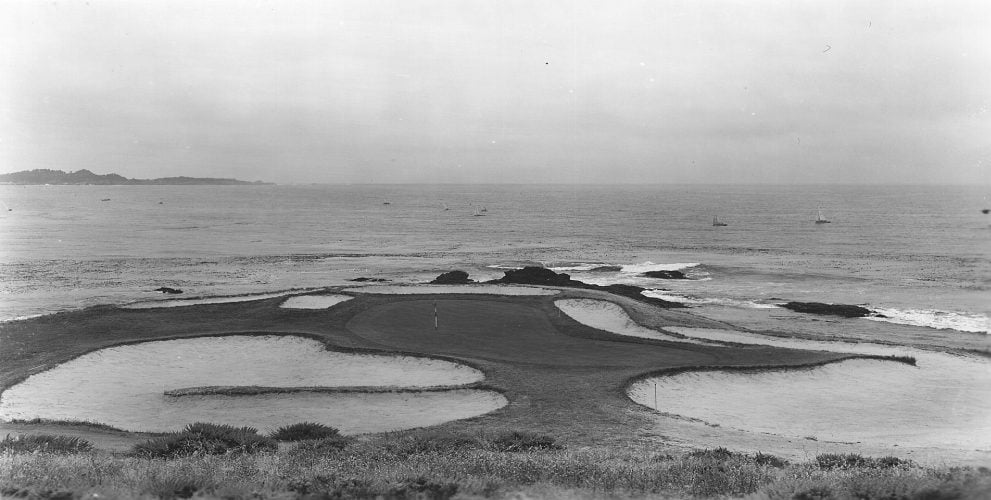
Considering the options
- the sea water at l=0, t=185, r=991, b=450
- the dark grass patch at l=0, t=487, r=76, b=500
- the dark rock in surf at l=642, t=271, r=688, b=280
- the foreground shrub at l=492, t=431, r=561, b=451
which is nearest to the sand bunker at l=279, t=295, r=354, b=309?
the sea water at l=0, t=185, r=991, b=450

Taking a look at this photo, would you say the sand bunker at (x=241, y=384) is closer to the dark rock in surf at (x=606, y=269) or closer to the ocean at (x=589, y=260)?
the ocean at (x=589, y=260)

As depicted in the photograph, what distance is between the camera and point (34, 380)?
1950 cm

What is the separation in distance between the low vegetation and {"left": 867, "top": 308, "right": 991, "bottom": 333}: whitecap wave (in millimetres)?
27754

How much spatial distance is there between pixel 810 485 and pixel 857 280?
4843 centimetres

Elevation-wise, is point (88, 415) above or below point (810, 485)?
below

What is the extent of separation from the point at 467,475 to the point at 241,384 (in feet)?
39.7

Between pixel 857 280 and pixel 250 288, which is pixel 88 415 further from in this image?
pixel 857 280

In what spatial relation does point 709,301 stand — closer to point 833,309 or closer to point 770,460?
point 833,309

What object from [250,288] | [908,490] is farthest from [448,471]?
[250,288]

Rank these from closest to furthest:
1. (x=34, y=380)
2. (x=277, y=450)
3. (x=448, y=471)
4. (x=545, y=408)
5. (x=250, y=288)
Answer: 1. (x=448, y=471)
2. (x=277, y=450)
3. (x=545, y=408)
4. (x=34, y=380)
5. (x=250, y=288)

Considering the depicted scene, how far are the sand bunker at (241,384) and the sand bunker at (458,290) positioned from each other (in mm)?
8688

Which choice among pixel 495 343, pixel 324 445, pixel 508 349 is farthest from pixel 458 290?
pixel 324 445

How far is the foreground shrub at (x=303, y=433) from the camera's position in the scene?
1438 cm

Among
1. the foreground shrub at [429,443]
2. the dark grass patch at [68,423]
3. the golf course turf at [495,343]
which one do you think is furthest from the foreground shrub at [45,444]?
the foreground shrub at [429,443]
